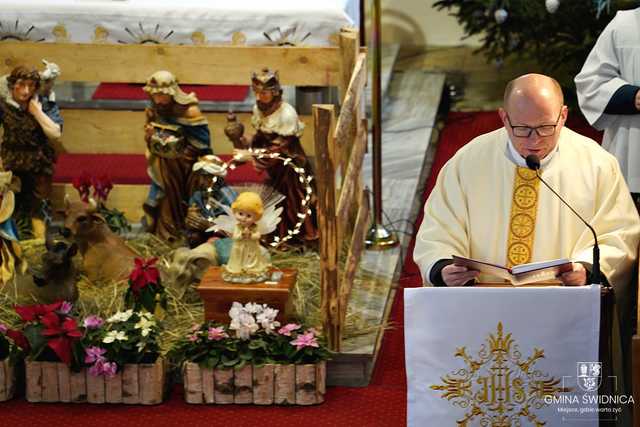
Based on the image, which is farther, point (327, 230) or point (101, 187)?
point (101, 187)

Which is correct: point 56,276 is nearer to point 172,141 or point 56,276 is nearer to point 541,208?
point 172,141

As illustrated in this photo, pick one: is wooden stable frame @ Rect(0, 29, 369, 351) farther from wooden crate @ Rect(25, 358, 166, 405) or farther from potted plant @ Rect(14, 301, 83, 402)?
potted plant @ Rect(14, 301, 83, 402)

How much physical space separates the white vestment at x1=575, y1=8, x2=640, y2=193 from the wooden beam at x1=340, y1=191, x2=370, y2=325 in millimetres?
1343

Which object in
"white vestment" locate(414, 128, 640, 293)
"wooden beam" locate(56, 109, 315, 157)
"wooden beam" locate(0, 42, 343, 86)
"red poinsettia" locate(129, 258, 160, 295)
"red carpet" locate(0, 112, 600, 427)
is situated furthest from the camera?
"wooden beam" locate(56, 109, 315, 157)

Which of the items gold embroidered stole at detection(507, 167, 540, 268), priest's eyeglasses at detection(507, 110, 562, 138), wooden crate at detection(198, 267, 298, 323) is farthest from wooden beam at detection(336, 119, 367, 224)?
priest's eyeglasses at detection(507, 110, 562, 138)

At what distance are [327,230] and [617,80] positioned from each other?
1.46m

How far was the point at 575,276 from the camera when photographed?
183 inches

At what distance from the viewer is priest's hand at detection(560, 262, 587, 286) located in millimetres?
4648

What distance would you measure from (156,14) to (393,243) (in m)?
1.78

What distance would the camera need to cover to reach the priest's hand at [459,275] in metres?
4.80

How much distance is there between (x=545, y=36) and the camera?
960cm

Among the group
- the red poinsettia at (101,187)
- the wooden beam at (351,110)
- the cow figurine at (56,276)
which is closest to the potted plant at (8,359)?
the cow figurine at (56,276)

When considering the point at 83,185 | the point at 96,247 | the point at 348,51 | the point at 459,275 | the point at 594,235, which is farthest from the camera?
the point at 83,185

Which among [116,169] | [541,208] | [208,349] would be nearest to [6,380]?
[208,349]
